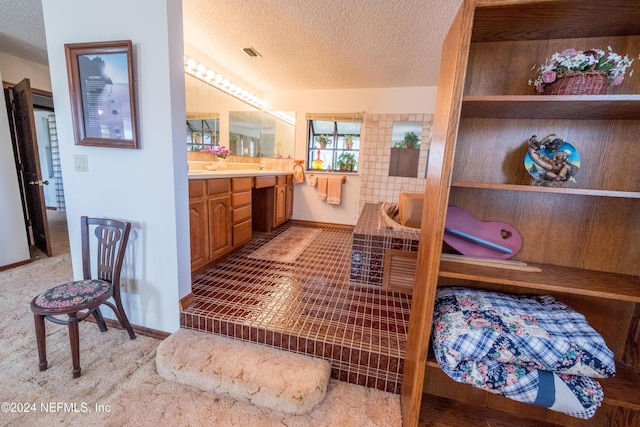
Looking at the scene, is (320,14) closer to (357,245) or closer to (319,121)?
(357,245)

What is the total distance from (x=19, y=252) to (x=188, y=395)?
2714 millimetres

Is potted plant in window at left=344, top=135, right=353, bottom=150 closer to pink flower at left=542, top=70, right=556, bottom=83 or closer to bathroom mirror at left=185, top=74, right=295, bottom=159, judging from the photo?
bathroom mirror at left=185, top=74, right=295, bottom=159

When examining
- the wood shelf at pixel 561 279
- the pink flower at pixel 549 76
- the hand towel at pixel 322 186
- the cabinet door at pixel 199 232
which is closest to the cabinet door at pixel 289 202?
the hand towel at pixel 322 186

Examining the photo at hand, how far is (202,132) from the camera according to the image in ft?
9.88

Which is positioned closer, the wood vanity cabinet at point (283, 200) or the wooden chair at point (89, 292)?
the wooden chair at point (89, 292)

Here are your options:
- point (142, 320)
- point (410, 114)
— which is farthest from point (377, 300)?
point (410, 114)

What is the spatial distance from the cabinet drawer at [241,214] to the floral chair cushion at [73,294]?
3.76 ft

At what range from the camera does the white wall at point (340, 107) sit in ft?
12.1

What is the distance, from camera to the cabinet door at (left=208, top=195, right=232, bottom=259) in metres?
2.13

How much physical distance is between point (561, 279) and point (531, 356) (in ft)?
0.98

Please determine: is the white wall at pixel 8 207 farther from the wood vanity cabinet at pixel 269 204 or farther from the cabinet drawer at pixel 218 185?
the wood vanity cabinet at pixel 269 204

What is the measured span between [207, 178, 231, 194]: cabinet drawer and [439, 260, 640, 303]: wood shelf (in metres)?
1.77

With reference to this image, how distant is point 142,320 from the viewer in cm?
168

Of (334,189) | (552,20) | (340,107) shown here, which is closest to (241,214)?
(334,189)
